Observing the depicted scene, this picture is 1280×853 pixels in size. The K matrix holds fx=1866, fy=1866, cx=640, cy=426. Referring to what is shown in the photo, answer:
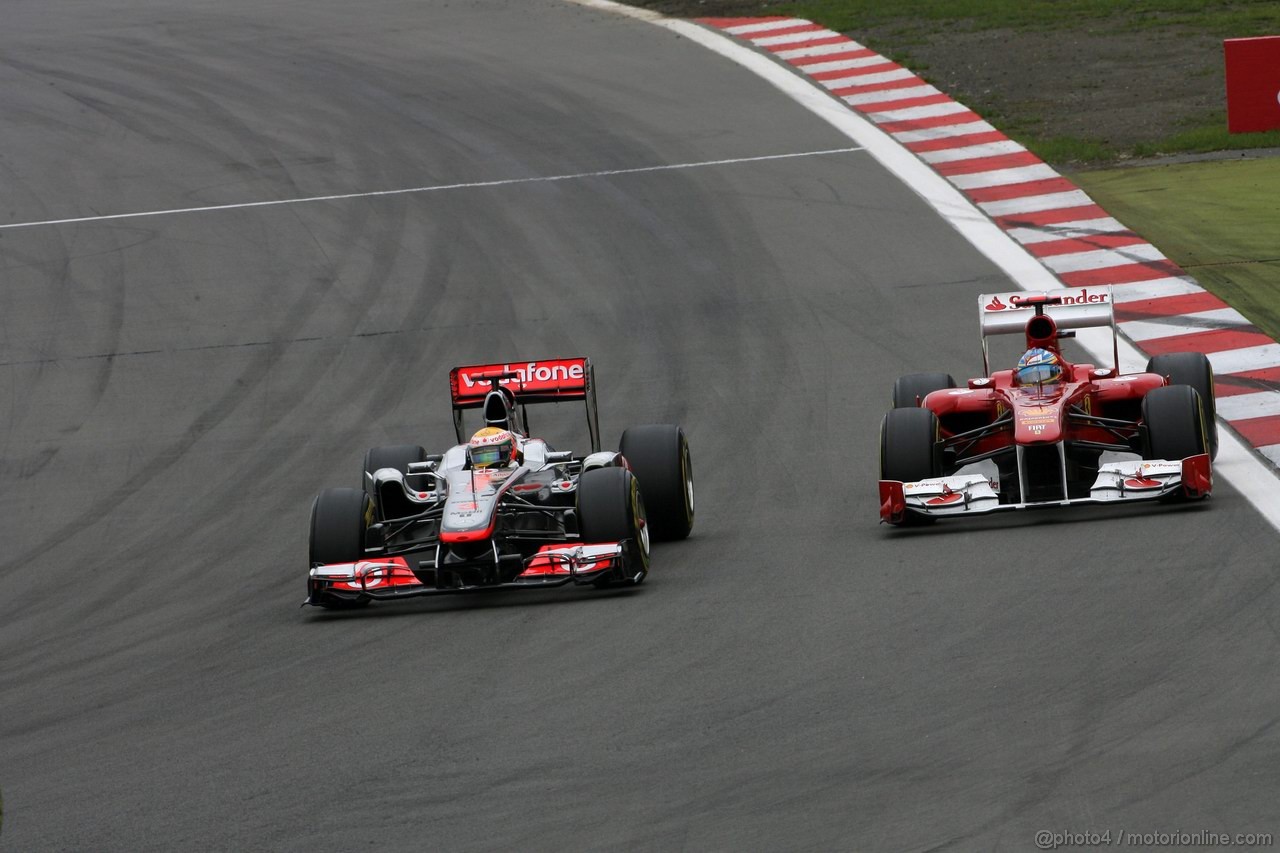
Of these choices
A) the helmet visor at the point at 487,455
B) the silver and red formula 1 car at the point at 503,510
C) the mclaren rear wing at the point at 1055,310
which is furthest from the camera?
the mclaren rear wing at the point at 1055,310

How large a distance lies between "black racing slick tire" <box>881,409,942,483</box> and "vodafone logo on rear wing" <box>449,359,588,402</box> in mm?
2338

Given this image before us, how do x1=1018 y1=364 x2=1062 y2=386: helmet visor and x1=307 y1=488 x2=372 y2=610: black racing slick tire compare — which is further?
x1=1018 y1=364 x2=1062 y2=386: helmet visor

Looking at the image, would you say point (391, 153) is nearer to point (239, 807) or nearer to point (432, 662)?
point (432, 662)

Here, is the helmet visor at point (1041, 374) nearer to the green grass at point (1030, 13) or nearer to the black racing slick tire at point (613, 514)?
the black racing slick tire at point (613, 514)

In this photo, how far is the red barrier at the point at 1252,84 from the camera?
24.0 meters

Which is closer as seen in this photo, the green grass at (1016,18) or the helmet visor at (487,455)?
the helmet visor at (487,455)

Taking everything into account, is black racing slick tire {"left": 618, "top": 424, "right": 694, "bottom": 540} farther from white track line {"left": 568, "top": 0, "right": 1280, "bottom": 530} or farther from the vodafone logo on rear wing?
white track line {"left": 568, "top": 0, "right": 1280, "bottom": 530}

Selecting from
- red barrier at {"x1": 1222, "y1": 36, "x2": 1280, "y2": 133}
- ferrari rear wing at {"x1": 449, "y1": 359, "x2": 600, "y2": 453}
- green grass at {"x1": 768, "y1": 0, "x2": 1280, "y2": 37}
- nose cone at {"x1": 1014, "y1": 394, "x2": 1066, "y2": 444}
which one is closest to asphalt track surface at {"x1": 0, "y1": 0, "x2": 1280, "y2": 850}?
nose cone at {"x1": 1014, "y1": 394, "x2": 1066, "y2": 444}

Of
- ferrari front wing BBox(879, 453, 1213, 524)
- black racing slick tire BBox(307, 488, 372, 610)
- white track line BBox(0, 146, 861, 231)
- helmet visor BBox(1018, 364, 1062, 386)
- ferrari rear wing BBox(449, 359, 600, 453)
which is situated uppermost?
white track line BBox(0, 146, 861, 231)

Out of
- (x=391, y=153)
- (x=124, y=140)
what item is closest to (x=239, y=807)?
(x=391, y=153)

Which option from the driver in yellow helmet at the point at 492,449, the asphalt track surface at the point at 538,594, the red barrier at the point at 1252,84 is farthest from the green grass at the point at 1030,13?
the driver in yellow helmet at the point at 492,449

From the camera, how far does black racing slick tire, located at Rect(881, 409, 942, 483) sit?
1317cm

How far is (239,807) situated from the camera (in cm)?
870

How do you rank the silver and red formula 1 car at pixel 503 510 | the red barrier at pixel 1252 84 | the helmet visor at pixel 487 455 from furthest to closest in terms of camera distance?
1. the red barrier at pixel 1252 84
2. the helmet visor at pixel 487 455
3. the silver and red formula 1 car at pixel 503 510
